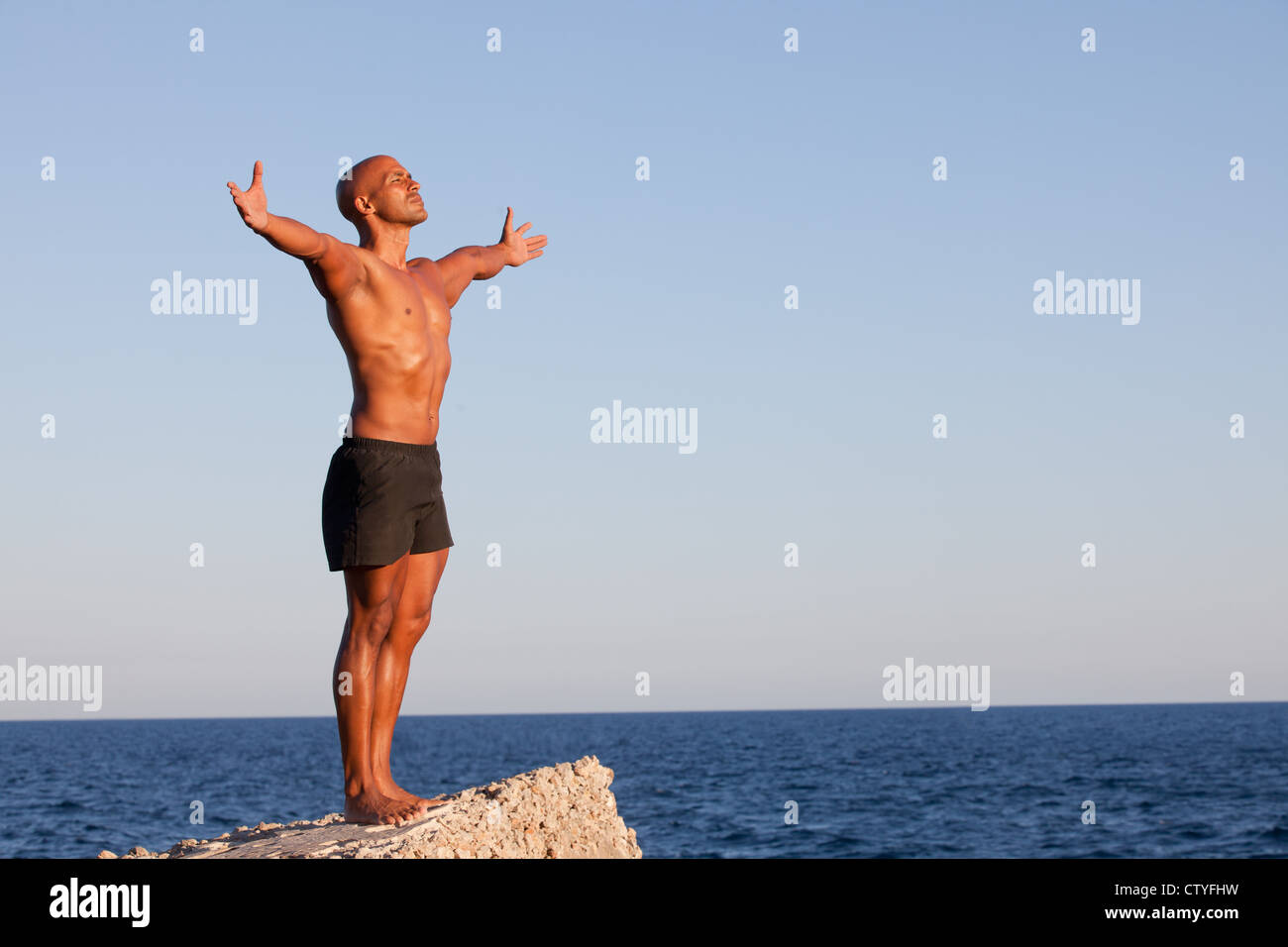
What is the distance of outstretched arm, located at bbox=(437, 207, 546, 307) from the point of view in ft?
23.8

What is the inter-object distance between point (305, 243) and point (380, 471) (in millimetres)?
1203

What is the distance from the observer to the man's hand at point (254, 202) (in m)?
5.66

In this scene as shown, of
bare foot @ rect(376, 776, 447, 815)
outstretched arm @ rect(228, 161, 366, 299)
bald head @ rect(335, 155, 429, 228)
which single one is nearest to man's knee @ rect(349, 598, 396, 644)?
bare foot @ rect(376, 776, 447, 815)

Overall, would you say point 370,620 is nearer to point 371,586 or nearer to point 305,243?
point 371,586

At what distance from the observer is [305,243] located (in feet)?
19.8

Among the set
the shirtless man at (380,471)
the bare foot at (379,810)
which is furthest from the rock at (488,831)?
the shirtless man at (380,471)

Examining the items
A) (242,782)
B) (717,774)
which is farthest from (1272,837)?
(242,782)

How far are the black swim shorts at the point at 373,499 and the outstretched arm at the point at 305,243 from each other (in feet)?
2.73

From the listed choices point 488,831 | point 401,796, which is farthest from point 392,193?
point 488,831

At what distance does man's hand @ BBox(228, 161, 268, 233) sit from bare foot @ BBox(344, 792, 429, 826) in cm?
292

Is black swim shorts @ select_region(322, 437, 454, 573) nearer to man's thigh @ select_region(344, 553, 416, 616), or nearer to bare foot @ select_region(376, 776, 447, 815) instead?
man's thigh @ select_region(344, 553, 416, 616)
